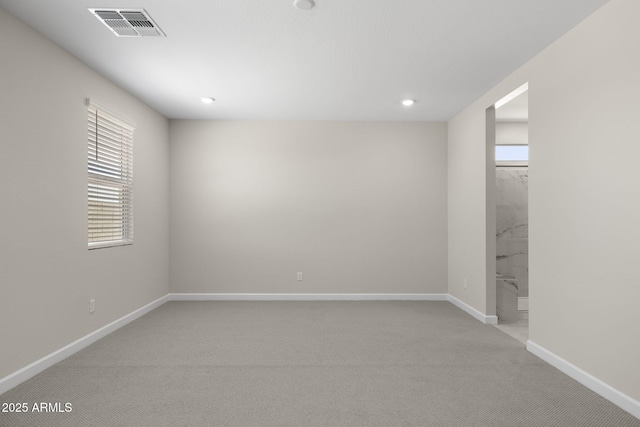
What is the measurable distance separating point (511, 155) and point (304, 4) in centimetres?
407

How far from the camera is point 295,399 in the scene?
2510 millimetres

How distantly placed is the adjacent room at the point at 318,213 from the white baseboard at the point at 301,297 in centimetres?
3

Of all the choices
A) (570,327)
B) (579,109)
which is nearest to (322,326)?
(570,327)

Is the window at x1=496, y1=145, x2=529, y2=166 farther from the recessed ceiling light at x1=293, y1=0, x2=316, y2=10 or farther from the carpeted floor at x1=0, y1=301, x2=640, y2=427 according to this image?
the recessed ceiling light at x1=293, y1=0, x2=316, y2=10

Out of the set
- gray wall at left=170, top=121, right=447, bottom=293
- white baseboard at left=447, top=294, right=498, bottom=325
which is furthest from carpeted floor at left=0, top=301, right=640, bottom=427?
gray wall at left=170, top=121, right=447, bottom=293

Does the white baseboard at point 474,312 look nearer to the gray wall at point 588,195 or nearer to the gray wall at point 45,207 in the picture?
the gray wall at point 588,195

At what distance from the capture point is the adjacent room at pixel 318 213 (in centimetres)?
251

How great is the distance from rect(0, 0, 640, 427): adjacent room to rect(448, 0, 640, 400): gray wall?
0.06ft

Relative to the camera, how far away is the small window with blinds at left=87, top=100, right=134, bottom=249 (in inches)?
147

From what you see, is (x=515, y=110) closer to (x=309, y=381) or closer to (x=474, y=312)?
(x=474, y=312)

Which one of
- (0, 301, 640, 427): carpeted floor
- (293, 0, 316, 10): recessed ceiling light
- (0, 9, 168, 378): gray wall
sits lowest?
(0, 301, 640, 427): carpeted floor

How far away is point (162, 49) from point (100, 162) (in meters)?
1.39

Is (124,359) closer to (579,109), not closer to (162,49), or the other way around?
(162,49)

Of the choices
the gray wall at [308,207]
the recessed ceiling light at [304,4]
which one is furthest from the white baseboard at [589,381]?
the recessed ceiling light at [304,4]
